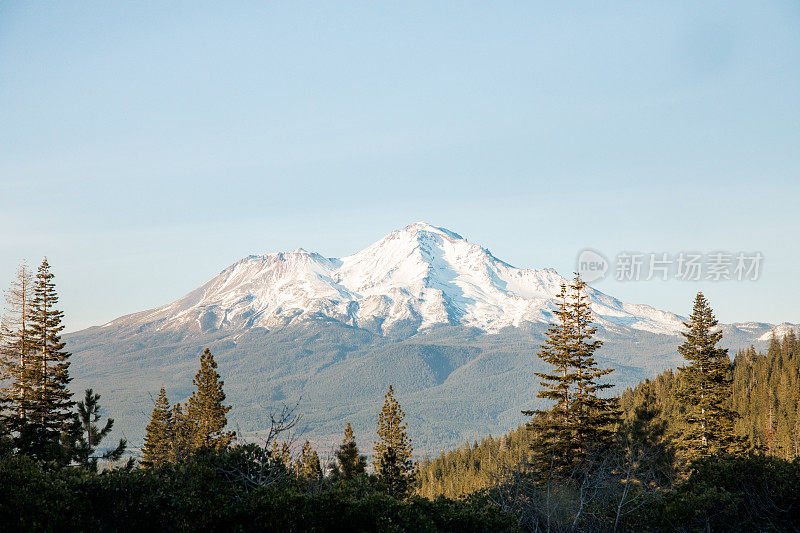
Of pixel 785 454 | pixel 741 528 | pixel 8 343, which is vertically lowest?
pixel 785 454

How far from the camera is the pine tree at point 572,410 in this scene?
94.2 ft

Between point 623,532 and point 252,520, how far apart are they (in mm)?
10353

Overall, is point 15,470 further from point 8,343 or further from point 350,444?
point 350,444

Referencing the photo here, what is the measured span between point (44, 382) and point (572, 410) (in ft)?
84.7

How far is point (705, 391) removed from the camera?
33688 millimetres

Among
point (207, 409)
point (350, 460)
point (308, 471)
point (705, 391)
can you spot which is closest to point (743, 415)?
point (705, 391)

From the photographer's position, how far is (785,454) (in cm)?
5484

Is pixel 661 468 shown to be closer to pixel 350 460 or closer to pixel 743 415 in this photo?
pixel 350 460

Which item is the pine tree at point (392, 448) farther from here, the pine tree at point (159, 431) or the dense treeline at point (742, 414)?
the pine tree at point (159, 431)

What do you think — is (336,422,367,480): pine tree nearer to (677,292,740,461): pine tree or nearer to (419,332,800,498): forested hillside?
(419,332,800,498): forested hillside

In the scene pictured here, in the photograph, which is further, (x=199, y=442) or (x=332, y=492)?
(x=199, y=442)

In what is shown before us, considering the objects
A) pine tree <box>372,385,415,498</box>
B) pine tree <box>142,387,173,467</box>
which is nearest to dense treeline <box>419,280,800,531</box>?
pine tree <box>372,385,415,498</box>

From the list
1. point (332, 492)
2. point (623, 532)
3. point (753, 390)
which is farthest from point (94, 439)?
point (753, 390)

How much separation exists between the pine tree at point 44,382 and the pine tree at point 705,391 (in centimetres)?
3233
